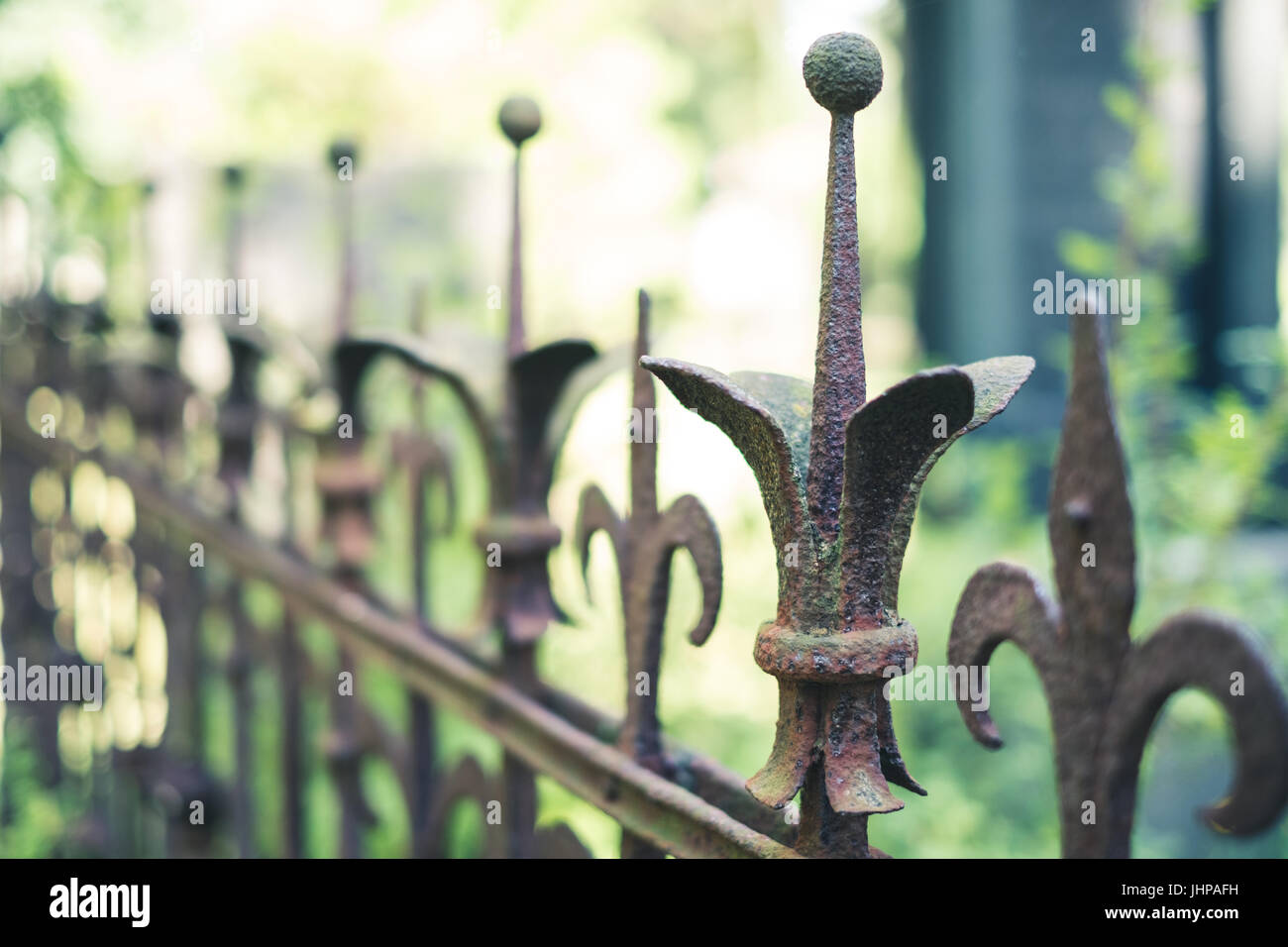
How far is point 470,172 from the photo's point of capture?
4570 mm

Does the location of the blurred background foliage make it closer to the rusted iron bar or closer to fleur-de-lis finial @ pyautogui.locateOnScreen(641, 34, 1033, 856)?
the rusted iron bar

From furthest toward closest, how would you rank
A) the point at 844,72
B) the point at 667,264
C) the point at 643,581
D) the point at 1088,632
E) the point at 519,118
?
the point at 667,264
the point at 519,118
the point at 643,581
the point at 1088,632
the point at 844,72

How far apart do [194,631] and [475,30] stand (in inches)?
146

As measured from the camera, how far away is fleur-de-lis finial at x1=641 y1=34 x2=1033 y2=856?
30.4 inches

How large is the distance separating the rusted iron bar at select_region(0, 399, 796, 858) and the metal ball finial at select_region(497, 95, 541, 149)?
638mm

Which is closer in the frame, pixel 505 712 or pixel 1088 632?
pixel 1088 632

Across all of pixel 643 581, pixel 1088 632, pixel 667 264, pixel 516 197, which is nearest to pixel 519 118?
pixel 516 197

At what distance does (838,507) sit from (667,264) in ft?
17.4

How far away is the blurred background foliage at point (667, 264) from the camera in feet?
9.43

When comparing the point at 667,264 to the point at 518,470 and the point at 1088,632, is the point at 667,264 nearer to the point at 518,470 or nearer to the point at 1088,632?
the point at 518,470

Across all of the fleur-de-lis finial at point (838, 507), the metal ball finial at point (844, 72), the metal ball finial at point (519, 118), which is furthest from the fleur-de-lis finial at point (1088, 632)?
the metal ball finial at point (519, 118)

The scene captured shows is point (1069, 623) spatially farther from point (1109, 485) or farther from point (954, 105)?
point (954, 105)

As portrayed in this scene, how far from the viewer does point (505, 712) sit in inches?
51.4
